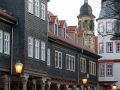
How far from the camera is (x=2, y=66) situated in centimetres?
3478

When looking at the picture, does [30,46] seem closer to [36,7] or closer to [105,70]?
[36,7]

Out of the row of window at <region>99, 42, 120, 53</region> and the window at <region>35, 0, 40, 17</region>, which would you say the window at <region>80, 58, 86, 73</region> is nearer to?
the row of window at <region>99, 42, 120, 53</region>

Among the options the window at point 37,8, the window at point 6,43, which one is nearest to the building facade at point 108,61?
the window at point 37,8

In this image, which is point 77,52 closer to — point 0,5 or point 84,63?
point 84,63

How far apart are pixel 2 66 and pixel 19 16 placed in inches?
174

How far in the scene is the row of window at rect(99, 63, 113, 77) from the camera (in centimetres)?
7269

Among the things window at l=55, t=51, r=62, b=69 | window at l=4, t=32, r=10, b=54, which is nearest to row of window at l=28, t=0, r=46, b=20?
window at l=4, t=32, r=10, b=54

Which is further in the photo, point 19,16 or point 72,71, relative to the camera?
point 72,71

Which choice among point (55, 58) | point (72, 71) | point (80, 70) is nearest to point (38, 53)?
point (55, 58)

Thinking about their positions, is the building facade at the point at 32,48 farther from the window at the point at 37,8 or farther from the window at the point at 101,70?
the window at the point at 101,70

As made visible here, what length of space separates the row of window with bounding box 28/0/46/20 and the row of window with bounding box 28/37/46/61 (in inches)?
86.8

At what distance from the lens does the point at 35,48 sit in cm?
3956

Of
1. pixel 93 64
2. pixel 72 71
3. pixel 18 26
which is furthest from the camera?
pixel 93 64

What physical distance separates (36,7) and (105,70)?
34266 mm
